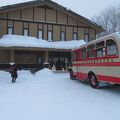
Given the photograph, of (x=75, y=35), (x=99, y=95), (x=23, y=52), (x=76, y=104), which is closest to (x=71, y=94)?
(x=99, y=95)

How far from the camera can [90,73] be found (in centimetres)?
1599

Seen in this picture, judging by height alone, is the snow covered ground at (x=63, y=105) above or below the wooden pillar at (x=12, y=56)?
below

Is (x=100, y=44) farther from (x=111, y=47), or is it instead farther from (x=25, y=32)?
(x=25, y=32)

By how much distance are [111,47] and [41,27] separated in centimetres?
1974

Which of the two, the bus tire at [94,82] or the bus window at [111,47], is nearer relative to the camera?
the bus window at [111,47]

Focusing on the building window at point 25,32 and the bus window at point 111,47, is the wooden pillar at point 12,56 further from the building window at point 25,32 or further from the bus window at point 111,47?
the bus window at point 111,47

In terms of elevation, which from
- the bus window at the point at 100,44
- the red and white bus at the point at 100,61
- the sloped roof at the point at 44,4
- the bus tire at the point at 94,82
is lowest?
the bus tire at the point at 94,82

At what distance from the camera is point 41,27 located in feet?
105

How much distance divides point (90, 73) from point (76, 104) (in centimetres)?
509

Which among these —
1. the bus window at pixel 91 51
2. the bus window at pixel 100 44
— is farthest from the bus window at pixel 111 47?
the bus window at pixel 91 51

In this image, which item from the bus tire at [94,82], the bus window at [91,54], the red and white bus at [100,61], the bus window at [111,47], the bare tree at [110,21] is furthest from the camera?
the bare tree at [110,21]

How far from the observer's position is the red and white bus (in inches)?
499

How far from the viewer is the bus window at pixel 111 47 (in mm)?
12789

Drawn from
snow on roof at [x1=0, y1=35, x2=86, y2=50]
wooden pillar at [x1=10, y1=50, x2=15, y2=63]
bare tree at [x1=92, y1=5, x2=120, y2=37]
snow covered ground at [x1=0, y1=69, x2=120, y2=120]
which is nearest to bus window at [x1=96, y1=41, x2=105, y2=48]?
snow covered ground at [x1=0, y1=69, x2=120, y2=120]
